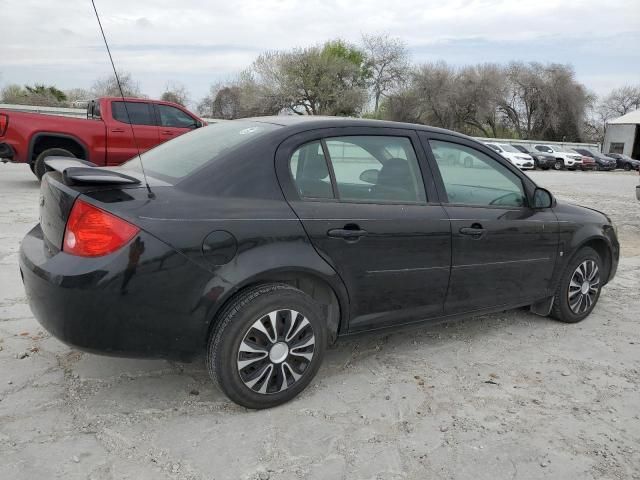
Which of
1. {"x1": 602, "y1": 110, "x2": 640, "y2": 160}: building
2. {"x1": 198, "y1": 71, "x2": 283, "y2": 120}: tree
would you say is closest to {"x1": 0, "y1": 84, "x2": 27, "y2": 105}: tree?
{"x1": 198, "y1": 71, "x2": 283, "y2": 120}: tree

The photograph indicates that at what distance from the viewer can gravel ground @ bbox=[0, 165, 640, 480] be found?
256cm

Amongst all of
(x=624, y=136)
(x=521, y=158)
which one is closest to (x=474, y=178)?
(x=521, y=158)

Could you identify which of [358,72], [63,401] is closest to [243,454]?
[63,401]

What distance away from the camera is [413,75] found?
182 feet

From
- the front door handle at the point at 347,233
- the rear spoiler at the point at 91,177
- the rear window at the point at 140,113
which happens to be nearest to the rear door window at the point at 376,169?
the front door handle at the point at 347,233

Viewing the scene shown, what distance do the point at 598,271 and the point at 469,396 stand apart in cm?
208

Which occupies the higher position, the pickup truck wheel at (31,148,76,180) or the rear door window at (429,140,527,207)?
the rear door window at (429,140,527,207)

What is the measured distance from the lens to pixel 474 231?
3633mm

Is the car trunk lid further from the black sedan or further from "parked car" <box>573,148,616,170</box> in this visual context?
"parked car" <box>573,148,616,170</box>

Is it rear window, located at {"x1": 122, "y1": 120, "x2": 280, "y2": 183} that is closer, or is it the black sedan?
the black sedan

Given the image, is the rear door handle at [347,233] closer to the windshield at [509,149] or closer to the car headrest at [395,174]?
the car headrest at [395,174]

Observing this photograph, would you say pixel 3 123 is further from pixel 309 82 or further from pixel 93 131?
pixel 309 82

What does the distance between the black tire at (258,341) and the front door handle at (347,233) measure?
368mm

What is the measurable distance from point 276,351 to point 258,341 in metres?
0.12
